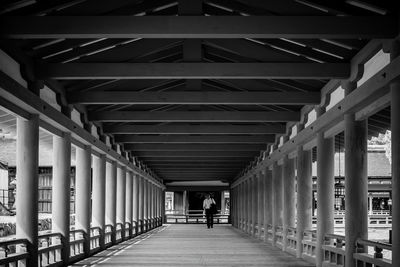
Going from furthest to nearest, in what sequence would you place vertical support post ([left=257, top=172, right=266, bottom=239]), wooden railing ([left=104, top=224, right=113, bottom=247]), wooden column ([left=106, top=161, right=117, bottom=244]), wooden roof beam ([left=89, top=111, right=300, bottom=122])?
vertical support post ([left=257, top=172, right=266, bottom=239]) → wooden column ([left=106, top=161, right=117, bottom=244]) → wooden railing ([left=104, top=224, right=113, bottom=247]) → wooden roof beam ([left=89, top=111, right=300, bottom=122])

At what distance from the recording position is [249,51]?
10789mm

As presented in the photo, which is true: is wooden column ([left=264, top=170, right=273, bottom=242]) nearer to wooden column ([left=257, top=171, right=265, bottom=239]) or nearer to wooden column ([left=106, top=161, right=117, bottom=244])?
wooden column ([left=257, top=171, right=265, bottom=239])

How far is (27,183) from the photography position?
1061 centimetres

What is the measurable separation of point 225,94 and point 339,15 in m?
5.13

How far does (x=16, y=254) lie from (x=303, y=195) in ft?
24.2

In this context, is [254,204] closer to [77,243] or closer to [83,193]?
[83,193]

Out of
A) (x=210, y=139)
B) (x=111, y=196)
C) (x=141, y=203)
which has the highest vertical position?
(x=210, y=139)

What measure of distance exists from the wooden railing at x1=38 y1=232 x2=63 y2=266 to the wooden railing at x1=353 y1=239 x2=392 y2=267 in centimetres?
523

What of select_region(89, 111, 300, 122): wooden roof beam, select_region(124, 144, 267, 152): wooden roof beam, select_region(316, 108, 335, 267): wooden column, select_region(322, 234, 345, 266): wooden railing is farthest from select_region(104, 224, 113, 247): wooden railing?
select_region(322, 234, 345, 266): wooden railing

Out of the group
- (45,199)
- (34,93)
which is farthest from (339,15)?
(45,199)

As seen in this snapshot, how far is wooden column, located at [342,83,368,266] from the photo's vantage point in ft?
33.4

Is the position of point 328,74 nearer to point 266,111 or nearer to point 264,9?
point 264,9

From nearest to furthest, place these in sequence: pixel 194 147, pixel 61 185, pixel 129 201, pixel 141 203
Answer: pixel 61 185 < pixel 194 147 < pixel 129 201 < pixel 141 203

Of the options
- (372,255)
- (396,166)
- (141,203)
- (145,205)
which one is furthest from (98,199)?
(145,205)
